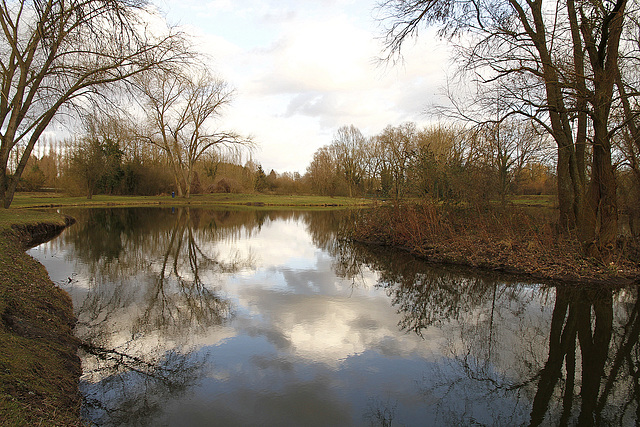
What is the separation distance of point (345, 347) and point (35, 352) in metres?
3.58

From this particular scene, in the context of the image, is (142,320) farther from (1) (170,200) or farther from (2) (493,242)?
(1) (170,200)

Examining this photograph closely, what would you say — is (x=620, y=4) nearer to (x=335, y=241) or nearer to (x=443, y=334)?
(x=443, y=334)

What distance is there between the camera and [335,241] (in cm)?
1652

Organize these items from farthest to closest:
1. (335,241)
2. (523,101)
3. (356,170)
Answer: (356,170), (335,241), (523,101)

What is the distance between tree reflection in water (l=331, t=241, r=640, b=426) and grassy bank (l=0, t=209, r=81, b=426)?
11.3 ft

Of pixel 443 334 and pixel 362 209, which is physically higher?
pixel 362 209

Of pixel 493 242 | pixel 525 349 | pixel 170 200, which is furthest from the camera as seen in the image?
pixel 170 200

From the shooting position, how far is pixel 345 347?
532cm

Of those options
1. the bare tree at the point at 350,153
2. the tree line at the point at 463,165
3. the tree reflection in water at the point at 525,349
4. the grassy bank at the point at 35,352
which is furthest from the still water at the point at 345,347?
the bare tree at the point at 350,153

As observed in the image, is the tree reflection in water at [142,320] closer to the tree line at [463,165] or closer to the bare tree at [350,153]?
the tree line at [463,165]

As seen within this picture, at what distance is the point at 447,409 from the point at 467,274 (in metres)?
6.56

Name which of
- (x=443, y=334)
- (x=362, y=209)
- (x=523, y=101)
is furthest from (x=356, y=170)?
(x=443, y=334)

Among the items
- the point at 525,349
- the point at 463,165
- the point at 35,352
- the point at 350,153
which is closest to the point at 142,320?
the point at 35,352

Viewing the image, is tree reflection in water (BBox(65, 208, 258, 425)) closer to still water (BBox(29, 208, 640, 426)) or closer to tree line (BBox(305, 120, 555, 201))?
still water (BBox(29, 208, 640, 426))
